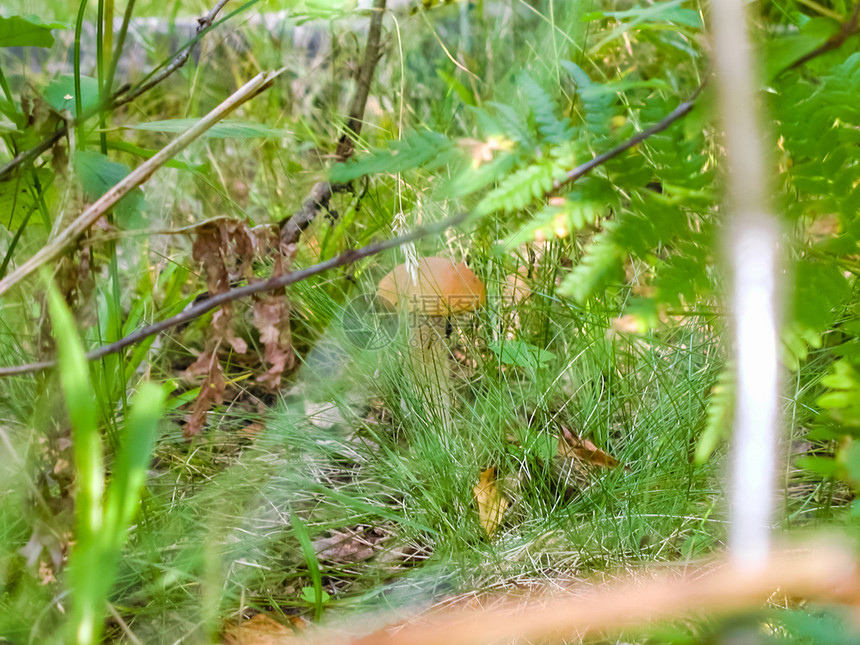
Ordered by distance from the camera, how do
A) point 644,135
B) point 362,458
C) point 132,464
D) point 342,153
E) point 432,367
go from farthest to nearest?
point 342,153
point 432,367
point 362,458
point 644,135
point 132,464

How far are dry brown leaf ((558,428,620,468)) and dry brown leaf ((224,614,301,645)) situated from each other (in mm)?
586

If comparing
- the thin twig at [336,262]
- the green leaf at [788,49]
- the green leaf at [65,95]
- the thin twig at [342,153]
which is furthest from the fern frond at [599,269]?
the thin twig at [342,153]

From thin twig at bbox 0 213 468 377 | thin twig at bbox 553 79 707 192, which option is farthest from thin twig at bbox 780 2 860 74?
thin twig at bbox 0 213 468 377

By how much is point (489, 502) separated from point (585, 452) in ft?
0.74

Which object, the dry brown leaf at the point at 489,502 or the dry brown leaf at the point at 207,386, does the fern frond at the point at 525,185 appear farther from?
the dry brown leaf at the point at 489,502

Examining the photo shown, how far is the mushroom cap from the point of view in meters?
1.41

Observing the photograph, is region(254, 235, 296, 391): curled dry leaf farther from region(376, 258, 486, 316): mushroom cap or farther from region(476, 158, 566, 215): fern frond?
region(376, 258, 486, 316): mushroom cap

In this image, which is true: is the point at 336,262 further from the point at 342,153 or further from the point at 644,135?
the point at 342,153

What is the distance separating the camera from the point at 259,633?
0.91 m

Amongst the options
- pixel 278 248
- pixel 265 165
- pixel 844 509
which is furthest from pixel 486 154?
pixel 265 165

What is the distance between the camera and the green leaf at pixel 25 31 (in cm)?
88

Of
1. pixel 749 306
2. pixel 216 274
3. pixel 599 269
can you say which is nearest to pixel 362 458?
pixel 216 274

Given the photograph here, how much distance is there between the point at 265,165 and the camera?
203cm

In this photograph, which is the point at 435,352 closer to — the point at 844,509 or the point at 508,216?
the point at 508,216
